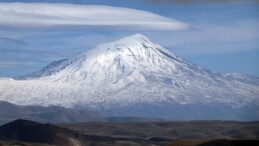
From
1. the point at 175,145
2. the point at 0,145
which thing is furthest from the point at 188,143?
the point at 0,145

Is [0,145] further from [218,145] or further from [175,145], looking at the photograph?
[218,145]

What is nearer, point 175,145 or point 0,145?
point 175,145

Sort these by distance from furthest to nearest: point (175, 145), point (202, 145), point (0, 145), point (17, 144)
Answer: point (17, 144)
point (0, 145)
point (175, 145)
point (202, 145)

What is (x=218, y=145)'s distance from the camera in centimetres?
12375

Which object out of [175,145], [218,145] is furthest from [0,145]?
[218,145]

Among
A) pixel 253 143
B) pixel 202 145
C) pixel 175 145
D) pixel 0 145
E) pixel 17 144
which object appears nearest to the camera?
pixel 253 143

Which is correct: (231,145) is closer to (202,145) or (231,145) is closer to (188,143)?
(202,145)

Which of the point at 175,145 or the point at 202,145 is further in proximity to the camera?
the point at 175,145

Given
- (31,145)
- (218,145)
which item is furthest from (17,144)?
(218,145)

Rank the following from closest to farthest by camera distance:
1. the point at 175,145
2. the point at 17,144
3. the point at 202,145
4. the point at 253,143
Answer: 1. the point at 253,143
2. the point at 202,145
3. the point at 175,145
4. the point at 17,144

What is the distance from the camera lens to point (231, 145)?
120 m

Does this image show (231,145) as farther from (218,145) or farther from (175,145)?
(175,145)

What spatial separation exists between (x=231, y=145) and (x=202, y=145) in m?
5.83

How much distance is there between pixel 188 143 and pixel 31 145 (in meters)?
64.3
